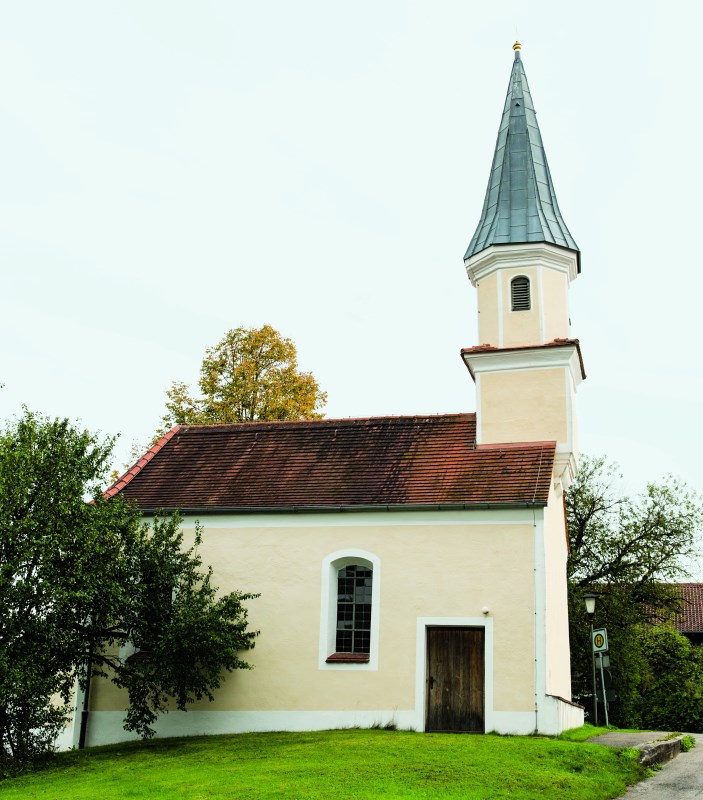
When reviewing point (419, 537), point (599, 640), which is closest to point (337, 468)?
point (419, 537)

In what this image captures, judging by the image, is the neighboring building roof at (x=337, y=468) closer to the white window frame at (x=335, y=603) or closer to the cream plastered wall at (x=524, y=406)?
the cream plastered wall at (x=524, y=406)

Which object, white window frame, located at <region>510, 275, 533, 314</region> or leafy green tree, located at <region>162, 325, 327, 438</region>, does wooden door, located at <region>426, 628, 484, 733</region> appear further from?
leafy green tree, located at <region>162, 325, 327, 438</region>

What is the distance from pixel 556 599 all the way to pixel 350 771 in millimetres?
8527

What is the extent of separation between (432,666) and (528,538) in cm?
336

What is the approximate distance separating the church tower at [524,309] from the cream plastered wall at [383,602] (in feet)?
10.4

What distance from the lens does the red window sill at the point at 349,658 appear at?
18469 mm

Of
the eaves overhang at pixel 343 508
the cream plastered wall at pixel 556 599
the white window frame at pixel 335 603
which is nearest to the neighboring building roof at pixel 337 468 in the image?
the eaves overhang at pixel 343 508

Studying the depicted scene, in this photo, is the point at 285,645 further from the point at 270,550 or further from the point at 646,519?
the point at 646,519

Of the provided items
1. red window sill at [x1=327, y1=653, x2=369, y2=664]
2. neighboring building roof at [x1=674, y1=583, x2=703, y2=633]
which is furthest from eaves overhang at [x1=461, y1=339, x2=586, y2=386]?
neighboring building roof at [x1=674, y1=583, x2=703, y2=633]

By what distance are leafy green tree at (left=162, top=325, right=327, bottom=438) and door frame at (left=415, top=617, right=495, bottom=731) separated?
1524 centimetres

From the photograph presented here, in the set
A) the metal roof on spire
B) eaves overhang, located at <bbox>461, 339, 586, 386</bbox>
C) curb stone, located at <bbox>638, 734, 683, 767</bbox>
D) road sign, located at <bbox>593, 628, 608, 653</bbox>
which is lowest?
curb stone, located at <bbox>638, 734, 683, 767</bbox>

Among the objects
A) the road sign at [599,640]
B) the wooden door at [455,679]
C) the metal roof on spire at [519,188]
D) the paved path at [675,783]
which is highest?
the metal roof on spire at [519,188]

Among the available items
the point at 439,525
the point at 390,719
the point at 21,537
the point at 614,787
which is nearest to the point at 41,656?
the point at 21,537

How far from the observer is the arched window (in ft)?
62.7
